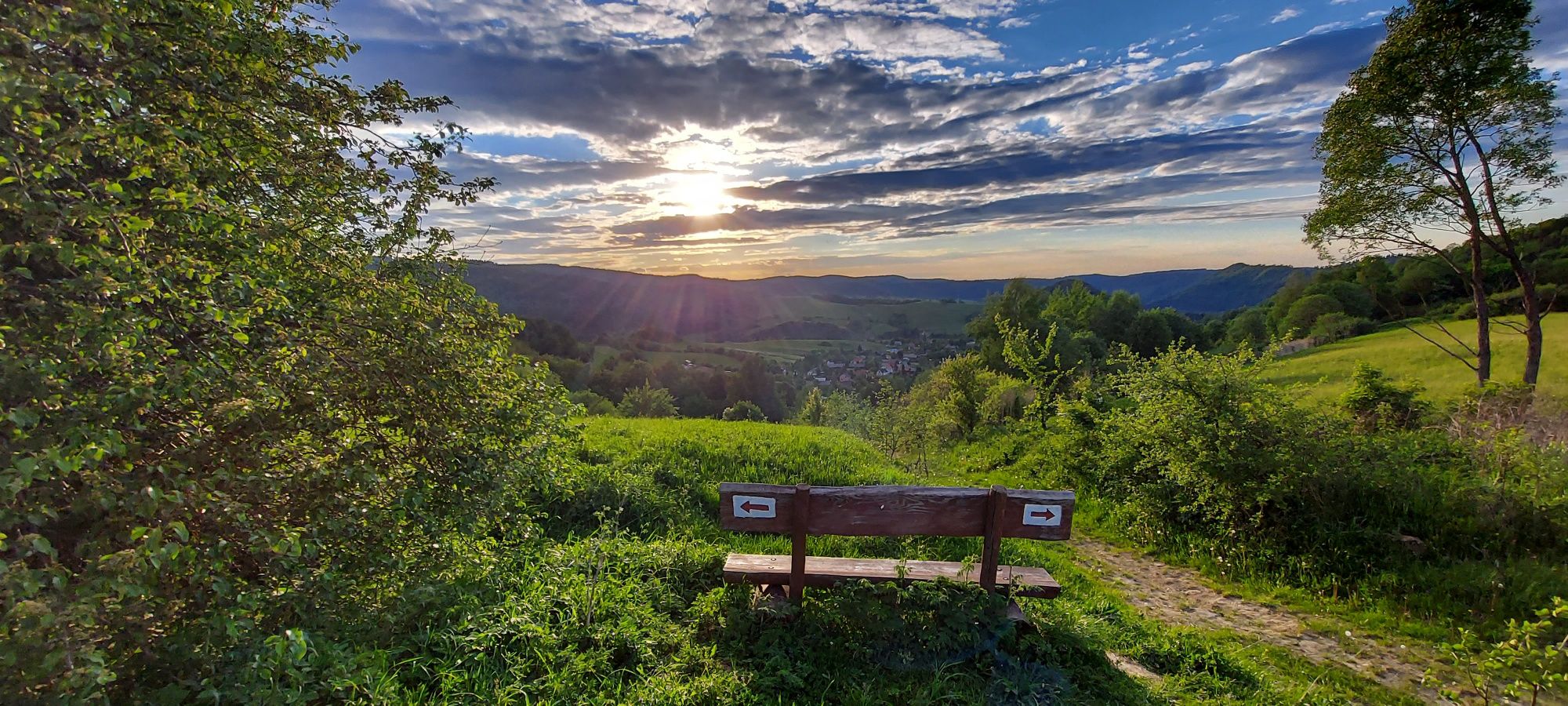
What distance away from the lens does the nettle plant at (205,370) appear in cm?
199

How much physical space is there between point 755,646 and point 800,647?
35 cm

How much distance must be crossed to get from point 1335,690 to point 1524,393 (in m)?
8.51

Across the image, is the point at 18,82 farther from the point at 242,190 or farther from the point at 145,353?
the point at 242,190

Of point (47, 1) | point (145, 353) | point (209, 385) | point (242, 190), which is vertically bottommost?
point (209, 385)

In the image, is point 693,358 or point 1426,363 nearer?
point 1426,363

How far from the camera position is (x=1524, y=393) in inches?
348

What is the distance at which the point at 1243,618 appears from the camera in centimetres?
608

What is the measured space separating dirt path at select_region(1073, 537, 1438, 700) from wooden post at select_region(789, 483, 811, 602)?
13.6 ft

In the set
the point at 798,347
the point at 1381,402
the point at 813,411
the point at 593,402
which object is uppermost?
the point at 1381,402

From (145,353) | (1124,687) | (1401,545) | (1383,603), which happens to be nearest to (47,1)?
(145,353)

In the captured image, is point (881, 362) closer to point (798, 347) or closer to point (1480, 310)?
point (798, 347)

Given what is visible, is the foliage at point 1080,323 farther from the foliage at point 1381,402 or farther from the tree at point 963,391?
the foliage at point 1381,402

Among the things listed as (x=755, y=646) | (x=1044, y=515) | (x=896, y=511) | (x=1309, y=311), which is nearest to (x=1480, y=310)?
(x=1044, y=515)

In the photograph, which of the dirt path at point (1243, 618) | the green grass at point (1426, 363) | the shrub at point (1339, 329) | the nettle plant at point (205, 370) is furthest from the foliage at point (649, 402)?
the shrub at point (1339, 329)
